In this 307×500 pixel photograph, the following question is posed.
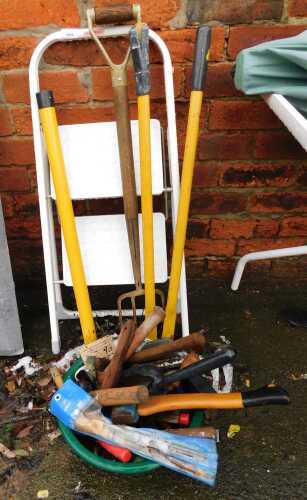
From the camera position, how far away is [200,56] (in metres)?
0.87

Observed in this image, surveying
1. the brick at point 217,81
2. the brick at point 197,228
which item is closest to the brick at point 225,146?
the brick at point 217,81

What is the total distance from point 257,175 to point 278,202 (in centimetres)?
13

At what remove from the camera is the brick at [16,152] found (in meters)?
1.20

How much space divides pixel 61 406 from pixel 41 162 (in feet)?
1.96

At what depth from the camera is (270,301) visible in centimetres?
141

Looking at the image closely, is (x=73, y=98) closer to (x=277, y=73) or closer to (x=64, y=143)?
(x=64, y=143)

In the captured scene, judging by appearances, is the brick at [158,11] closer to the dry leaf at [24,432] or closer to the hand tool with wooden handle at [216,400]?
the hand tool with wooden handle at [216,400]

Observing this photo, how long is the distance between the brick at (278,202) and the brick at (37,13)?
A: 2.47 feet

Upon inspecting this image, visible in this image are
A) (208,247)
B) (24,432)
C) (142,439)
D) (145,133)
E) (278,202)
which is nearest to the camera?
(142,439)

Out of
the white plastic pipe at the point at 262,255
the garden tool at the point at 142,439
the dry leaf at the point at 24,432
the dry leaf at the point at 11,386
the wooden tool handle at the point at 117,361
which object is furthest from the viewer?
the white plastic pipe at the point at 262,255

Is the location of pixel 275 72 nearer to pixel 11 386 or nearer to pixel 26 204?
pixel 26 204

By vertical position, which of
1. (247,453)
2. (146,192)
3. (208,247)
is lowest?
(247,453)

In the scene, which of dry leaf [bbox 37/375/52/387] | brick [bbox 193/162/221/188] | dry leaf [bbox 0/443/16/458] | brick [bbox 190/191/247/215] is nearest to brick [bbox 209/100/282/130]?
brick [bbox 193/162/221/188]

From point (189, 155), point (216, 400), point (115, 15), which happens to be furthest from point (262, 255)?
point (115, 15)
